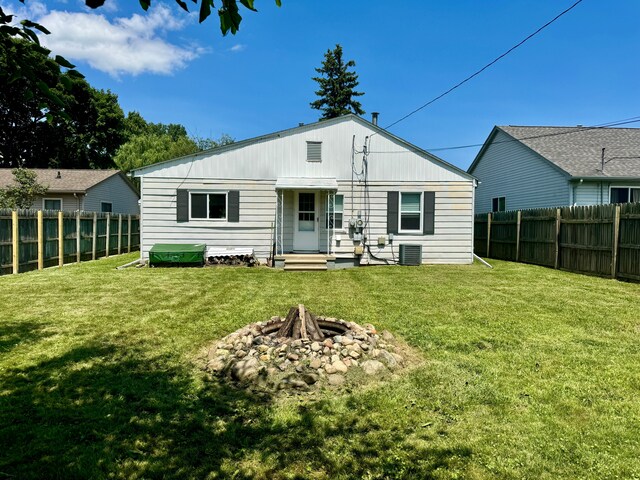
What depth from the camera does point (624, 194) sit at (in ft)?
49.4

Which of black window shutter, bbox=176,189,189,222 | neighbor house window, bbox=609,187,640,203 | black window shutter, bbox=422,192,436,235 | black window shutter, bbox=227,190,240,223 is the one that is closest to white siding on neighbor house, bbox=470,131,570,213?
neighbor house window, bbox=609,187,640,203

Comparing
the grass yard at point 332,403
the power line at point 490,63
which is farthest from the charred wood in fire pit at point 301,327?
the power line at point 490,63

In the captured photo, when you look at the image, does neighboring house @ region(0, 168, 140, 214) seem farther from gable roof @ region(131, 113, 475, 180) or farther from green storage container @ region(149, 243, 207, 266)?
green storage container @ region(149, 243, 207, 266)

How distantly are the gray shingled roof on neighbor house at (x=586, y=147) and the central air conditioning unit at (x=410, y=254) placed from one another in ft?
23.1

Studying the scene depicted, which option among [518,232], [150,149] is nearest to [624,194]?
[518,232]

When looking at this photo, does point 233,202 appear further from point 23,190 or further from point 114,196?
point 114,196

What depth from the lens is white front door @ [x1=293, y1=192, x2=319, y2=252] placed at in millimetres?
12922

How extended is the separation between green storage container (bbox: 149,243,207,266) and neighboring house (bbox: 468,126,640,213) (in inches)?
497

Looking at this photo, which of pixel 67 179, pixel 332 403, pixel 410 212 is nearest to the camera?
pixel 332 403

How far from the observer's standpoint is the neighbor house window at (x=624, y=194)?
14961 mm

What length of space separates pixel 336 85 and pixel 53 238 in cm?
3195

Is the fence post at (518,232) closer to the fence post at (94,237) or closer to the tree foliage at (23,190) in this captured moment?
the fence post at (94,237)

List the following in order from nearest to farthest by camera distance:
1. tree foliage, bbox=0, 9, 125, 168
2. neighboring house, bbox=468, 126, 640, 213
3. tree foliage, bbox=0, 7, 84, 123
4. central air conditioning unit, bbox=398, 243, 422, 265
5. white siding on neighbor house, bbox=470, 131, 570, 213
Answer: tree foliage, bbox=0, 7, 84, 123 < central air conditioning unit, bbox=398, 243, 422, 265 < neighboring house, bbox=468, 126, 640, 213 < white siding on neighbor house, bbox=470, 131, 570, 213 < tree foliage, bbox=0, 9, 125, 168

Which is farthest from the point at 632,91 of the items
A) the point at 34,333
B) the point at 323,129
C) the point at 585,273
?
the point at 34,333
